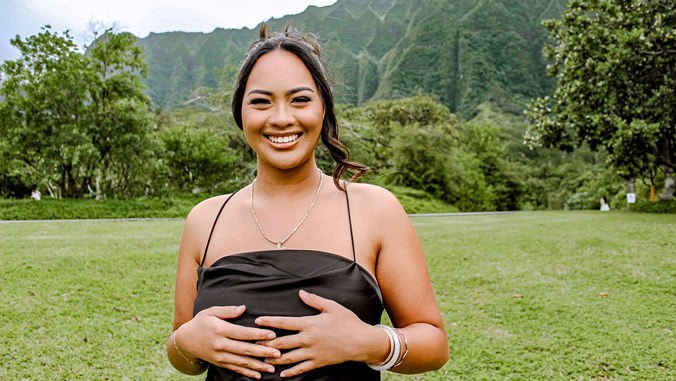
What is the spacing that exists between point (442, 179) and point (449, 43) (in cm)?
7115

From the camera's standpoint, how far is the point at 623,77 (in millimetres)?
13688

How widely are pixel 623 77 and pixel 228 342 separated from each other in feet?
50.9

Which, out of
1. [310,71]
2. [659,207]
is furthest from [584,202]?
[310,71]

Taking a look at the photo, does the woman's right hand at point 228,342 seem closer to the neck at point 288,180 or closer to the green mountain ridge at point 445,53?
the neck at point 288,180

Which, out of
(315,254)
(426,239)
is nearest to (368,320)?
(315,254)

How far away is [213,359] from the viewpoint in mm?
1368

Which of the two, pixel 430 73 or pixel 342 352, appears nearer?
pixel 342 352

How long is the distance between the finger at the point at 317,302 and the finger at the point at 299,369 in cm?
15

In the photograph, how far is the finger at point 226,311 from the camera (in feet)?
4.49

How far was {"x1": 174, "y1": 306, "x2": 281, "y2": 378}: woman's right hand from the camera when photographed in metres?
1.31

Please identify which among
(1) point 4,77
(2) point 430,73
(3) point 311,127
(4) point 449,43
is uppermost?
(4) point 449,43

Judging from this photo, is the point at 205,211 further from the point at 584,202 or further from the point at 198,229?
the point at 584,202

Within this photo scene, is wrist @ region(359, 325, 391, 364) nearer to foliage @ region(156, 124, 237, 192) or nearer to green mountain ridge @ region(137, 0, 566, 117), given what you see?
foliage @ region(156, 124, 237, 192)

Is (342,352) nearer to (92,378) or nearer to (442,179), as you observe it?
(92,378)
